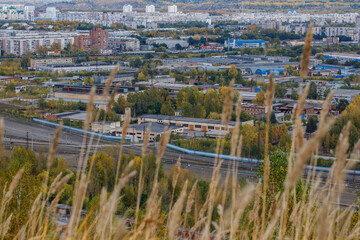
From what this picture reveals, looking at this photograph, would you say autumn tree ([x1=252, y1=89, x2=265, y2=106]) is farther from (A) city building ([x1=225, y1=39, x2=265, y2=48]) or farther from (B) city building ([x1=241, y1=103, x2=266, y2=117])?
(A) city building ([x1=225, y1=39, x2=265, y2=48])

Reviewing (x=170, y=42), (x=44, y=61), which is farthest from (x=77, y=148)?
(x=170, y=42)

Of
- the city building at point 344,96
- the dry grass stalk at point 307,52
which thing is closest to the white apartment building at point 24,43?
the city building at point 344,96

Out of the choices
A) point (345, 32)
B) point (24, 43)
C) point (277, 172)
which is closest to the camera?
point (277, 172)

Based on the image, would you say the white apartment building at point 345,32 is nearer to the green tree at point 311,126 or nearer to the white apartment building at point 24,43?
the white apartment building at point 24,43

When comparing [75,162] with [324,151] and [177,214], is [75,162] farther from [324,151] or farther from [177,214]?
[177,214]

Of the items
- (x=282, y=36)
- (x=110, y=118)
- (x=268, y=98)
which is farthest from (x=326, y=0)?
(x=268, y=98)

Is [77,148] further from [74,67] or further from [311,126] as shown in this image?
[74,67]
